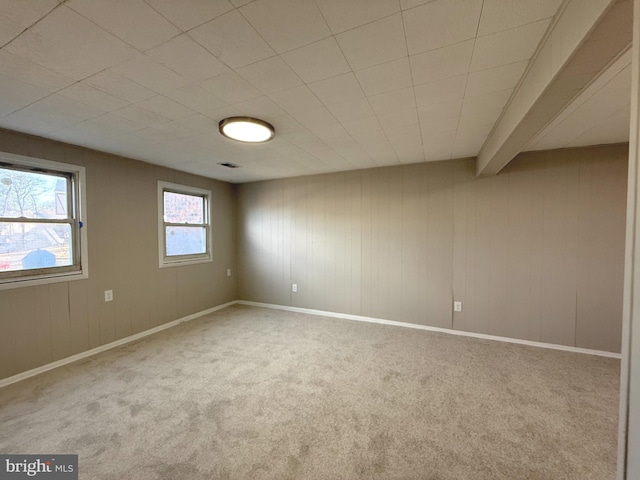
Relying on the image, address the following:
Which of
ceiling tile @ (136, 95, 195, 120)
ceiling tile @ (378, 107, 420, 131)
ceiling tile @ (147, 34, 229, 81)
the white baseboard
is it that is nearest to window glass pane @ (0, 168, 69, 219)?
the white baseboard

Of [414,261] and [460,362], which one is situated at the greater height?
[414,261]

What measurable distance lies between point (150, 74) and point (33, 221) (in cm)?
220

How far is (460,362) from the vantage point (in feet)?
8.71

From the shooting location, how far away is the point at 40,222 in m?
2.56

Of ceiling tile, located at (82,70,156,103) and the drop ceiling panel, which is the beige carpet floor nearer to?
the drop ceiling panel

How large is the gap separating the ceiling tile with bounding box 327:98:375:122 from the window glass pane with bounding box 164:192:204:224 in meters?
2.98

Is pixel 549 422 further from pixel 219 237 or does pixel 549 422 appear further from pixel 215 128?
pixel 219 237

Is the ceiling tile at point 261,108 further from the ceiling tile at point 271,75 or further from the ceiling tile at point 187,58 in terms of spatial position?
the ceiling tile at point 187,58

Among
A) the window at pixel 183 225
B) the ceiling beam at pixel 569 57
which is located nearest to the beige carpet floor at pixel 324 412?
the window at pixel 183 225

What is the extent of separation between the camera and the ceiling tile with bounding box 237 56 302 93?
1.45m

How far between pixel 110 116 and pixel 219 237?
2.72m

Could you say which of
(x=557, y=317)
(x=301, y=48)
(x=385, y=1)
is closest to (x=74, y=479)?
(x=301, y=48)

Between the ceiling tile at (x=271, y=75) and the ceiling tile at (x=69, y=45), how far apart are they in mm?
599

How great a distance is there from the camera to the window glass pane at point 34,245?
2.38 m
